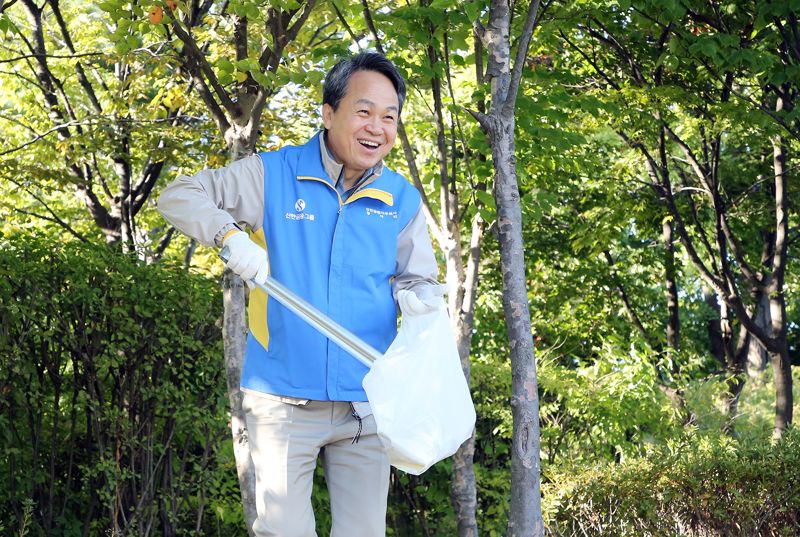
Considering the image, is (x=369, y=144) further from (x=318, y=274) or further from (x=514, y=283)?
(x=514, y=283)

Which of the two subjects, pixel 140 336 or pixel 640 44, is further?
pixel 640 44

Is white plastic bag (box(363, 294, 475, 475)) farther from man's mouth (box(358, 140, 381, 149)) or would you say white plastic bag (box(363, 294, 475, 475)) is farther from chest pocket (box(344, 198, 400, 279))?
man's mouth (box(358, 140, 381, 149))

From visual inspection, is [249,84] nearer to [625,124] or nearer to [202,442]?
[202,442]

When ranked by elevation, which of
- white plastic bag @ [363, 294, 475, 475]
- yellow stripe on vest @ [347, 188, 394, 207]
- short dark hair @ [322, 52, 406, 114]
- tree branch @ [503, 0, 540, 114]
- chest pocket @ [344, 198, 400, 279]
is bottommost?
white plastic bag @ [363, 294, 475, 475]

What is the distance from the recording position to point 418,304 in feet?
8.97

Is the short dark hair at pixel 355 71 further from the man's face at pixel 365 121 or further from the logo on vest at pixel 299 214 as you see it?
the logo on vest at pixel 299 214

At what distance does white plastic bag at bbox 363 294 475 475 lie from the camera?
2545 millimetres

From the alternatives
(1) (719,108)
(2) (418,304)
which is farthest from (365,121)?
(1) (719,108)

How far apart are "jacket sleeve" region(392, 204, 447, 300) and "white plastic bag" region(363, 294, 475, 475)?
0.71 ft

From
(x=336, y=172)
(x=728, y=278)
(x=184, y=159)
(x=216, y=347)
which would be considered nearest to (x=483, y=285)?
(x=728, y=278)

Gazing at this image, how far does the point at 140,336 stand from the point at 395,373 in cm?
290

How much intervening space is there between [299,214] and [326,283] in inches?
8.7

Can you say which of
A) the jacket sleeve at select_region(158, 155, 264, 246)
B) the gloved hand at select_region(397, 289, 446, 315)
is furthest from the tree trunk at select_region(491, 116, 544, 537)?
the jacket sleeve at select_region(158, 155, 264, 246)

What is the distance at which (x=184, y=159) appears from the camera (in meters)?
8.52
